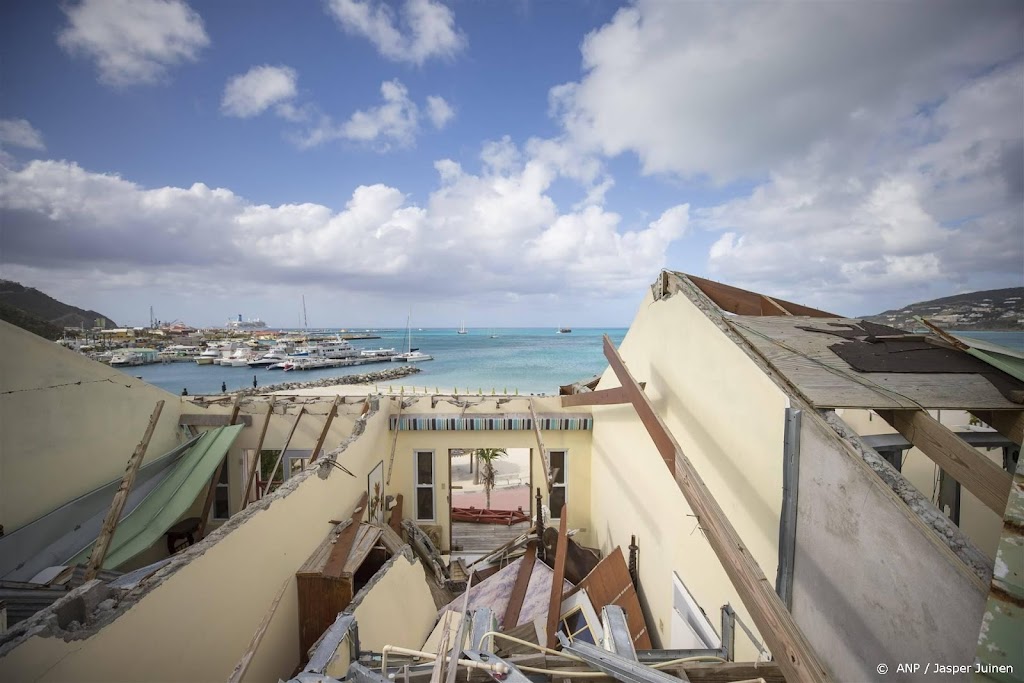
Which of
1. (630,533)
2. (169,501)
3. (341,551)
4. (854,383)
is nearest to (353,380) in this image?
(169,501)

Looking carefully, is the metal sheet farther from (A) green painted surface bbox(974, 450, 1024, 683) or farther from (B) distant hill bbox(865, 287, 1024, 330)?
(B) distant hill bbox(865, 287, 1024, 330)

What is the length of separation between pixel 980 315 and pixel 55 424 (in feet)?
37.1

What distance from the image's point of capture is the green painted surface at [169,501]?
16.3ft

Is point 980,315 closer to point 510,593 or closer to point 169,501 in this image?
point 510,593

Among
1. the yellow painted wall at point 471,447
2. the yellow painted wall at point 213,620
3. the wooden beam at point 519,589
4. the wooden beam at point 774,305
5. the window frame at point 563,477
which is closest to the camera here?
the yellow painted wall at point 213,620

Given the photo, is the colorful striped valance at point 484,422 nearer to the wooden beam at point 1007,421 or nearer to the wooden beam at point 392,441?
the wooden beam at point 392,441

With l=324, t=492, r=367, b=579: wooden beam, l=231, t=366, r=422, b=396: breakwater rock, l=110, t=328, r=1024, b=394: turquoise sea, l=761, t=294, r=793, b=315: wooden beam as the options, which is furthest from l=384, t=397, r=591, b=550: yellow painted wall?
l=231, t=366, r=422, b=396: breakwater rock

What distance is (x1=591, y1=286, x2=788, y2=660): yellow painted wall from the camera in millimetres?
2504

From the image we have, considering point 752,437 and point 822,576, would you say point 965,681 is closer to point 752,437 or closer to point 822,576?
point 822,576

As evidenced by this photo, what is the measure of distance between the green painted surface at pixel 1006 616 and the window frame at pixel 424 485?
7.68 metres

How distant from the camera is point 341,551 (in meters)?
4.11

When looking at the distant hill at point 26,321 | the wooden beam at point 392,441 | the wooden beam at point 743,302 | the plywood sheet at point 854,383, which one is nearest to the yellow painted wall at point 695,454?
the plywood sheet at point 854,383

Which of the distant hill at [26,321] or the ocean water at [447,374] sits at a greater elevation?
the distant hill at [26,321]

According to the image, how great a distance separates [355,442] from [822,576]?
533 cm
